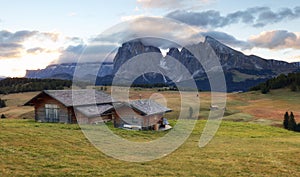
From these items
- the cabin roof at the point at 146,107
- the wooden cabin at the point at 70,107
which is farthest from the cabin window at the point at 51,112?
the cabin roof at the point at 146,107

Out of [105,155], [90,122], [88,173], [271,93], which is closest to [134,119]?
[90,122]

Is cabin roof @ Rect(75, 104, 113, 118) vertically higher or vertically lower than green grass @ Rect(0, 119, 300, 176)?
higher

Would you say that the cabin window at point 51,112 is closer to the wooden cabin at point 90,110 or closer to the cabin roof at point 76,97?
the wooden cabin at point 90,110

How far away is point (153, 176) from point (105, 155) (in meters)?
7.91

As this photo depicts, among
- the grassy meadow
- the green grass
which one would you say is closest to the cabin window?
the grassy meadow

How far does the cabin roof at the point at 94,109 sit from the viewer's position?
55625mm

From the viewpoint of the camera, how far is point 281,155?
3316cm

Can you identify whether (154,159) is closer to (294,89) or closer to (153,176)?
(153,176)

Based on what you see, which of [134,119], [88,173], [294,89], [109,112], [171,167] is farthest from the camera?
[294,89]

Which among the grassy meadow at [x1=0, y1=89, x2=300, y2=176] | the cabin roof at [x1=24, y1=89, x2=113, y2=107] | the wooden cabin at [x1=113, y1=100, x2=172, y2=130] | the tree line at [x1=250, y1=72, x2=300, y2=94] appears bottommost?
the grassy meadow at [x1=0, y1=89, x2=300, y2=176]

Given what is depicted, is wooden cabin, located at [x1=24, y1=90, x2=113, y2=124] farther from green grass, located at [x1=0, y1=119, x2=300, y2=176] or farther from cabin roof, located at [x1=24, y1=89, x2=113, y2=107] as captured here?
green grass, located at [x1=0, y1=119, x2=300, y2=176]

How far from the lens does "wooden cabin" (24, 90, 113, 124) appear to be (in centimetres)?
5631

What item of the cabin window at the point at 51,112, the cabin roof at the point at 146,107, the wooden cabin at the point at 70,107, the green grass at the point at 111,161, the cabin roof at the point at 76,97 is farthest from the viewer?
the cabin window at the point at 51,112

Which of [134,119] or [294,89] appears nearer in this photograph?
[134,119]
